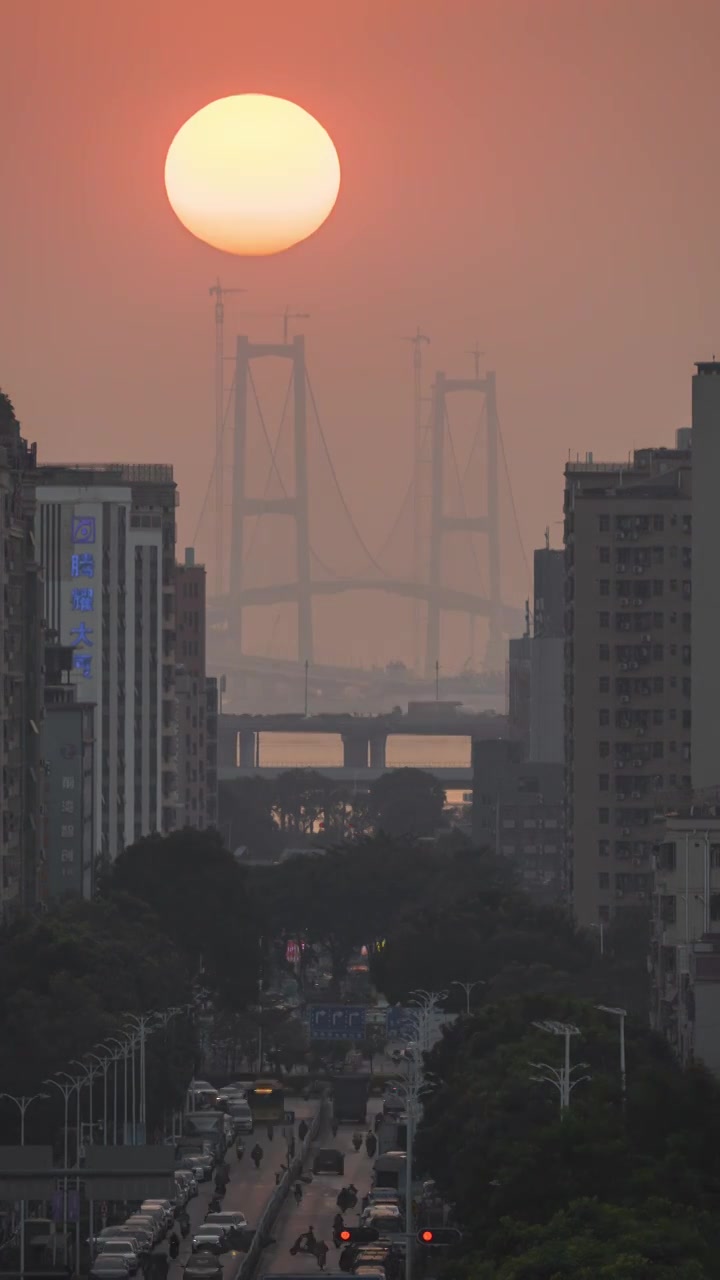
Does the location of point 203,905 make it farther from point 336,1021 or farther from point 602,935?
point 602,935

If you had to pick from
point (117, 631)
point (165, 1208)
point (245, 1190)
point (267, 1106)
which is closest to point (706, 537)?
point (267, 1106)

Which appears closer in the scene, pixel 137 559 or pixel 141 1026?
pixel 141 1026

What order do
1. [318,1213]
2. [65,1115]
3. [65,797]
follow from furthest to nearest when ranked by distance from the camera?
[65,797] → [65,1115] → [318,1213]

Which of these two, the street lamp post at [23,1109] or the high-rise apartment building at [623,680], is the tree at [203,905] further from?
the street lamp post at [23,1109]

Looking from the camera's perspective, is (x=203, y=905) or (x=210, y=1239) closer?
(x=210, y=1239)

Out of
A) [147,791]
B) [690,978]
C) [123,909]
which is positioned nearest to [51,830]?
[123,909]

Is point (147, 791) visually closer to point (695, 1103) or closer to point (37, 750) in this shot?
point (37, 750)
